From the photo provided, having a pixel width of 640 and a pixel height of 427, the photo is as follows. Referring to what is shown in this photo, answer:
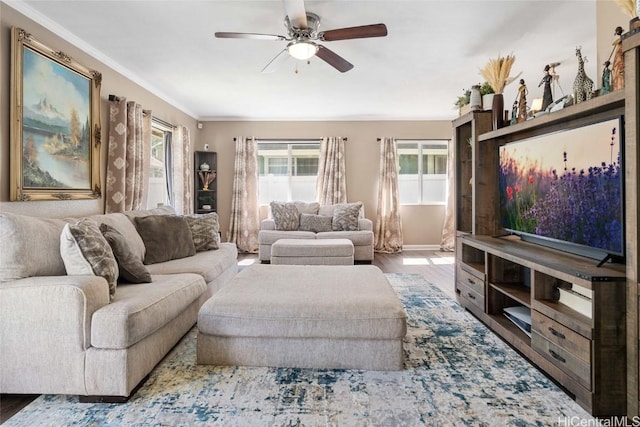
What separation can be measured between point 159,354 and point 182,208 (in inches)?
147

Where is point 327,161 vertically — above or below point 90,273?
above

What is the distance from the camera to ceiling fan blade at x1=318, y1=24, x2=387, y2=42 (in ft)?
8.07

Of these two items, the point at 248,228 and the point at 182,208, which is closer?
the point at 182,208

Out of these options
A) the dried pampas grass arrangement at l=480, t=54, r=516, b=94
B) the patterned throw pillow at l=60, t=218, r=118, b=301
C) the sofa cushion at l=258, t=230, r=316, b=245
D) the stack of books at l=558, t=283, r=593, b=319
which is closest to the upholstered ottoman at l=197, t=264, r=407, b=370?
the patterned throw pillow at l=60, t=218, r=118, b=301

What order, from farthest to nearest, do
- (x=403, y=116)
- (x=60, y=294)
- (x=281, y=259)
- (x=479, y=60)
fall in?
(x=403, y=116)
(x=281, y=259)
(x=479, y=60)
(x=60, y=294)

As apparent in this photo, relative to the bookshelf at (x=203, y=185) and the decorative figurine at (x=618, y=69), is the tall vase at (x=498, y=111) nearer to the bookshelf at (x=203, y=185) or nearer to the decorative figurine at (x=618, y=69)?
the decorative figurine at (x=618, y=69)

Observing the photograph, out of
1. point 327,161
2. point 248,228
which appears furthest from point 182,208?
point 327,161

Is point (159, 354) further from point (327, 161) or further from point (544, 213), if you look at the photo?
point (327, 161)

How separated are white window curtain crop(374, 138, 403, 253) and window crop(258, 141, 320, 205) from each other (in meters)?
1.31

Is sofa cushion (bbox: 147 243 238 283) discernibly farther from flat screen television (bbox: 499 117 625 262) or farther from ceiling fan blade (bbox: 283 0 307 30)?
flat screen television (bbox: 499 117 625 262)

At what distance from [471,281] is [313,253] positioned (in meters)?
2.21

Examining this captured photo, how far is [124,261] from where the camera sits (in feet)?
7.63

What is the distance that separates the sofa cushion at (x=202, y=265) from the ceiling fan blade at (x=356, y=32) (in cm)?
214

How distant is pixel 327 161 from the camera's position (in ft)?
21.4
